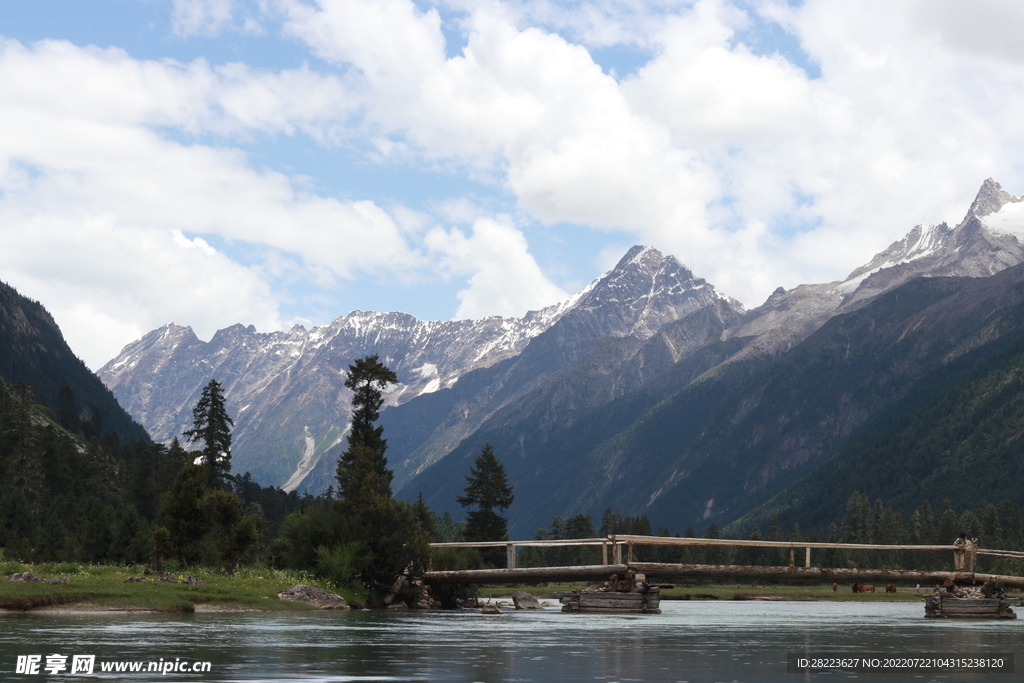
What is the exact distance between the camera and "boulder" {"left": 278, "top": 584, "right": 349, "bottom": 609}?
74.3 meters

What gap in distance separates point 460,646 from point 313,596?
106 feet

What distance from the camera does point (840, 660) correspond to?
40781 millimetres

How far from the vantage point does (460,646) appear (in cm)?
4578

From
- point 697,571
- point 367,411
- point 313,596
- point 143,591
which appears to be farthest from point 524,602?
point 143,591

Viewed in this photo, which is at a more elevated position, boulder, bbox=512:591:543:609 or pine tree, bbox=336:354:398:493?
pine tree, bbox=336:354:398:493

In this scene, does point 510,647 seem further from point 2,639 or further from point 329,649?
point 2,639

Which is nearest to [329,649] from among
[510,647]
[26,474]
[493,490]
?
[510,647]

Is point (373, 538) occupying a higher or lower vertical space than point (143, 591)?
higher

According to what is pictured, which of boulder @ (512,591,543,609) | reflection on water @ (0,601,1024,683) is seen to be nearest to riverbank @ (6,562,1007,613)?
reflection on water @ (0,601,1024,683)

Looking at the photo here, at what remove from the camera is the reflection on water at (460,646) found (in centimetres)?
3347

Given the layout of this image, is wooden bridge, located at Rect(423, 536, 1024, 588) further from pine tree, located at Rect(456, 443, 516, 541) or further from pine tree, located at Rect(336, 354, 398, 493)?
pine tree, located at Rect(456, 443, 516, 541)

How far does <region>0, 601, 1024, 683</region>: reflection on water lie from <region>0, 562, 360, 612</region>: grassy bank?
2.63m

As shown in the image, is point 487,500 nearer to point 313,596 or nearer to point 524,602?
point 524,602

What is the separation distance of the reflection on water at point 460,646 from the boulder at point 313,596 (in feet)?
19.9
